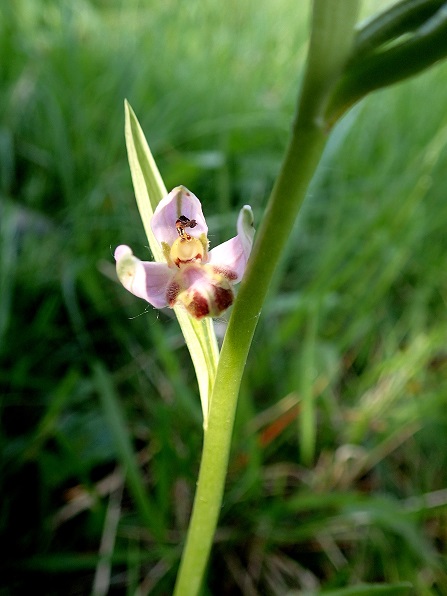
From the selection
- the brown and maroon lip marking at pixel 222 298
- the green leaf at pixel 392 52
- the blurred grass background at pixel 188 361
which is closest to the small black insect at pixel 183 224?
the brown and maroon lip marking at pixel 222 298

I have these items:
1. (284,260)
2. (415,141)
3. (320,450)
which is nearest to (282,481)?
(320,450)

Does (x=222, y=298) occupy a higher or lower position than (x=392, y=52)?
lower

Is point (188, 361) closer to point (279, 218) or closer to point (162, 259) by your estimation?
point (162, 259)

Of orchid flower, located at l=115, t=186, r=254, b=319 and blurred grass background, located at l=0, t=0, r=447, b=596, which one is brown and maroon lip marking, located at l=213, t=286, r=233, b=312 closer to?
orchid flower, located at l=115, t=186, r=254, b=319

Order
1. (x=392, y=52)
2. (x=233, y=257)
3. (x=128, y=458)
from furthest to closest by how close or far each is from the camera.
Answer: (x=128, y=458) < (x=233, y=257) < (x=392, y=52)

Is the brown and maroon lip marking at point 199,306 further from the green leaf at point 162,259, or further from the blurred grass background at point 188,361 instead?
the blurred grass background at point 188,361

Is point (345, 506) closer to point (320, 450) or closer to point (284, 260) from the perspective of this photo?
point (320, 450)

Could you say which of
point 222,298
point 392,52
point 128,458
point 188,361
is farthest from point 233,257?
point 188,361

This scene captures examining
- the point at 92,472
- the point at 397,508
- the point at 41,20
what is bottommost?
the point at 397,508

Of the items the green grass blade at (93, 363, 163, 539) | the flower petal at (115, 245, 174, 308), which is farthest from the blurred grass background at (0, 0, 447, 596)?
the flower petal at (115, 245, 174, 308)
